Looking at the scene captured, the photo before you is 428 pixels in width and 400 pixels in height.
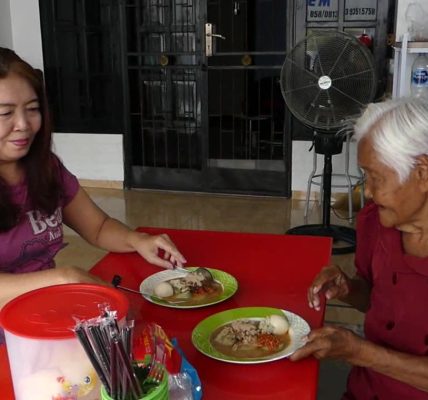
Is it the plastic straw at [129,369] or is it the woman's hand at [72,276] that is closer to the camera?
the plastic straw at [129,369]

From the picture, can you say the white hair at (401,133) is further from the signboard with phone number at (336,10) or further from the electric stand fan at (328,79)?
the signboard with phone number at (336,10)

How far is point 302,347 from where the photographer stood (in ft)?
3.41

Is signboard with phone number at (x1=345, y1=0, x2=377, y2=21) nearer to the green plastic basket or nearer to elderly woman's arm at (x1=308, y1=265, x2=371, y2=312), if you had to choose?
elderly woman's arm at (x1=308, y1=265, x2=371, y2=312)

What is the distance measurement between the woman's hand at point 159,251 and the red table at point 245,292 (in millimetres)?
29

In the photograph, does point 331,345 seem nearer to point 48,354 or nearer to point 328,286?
point 328,286

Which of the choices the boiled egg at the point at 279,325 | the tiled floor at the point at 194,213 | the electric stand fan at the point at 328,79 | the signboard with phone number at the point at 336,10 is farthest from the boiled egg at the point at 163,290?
the signboard with phone number at the point at 336,10

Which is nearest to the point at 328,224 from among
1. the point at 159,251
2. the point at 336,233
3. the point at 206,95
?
the point at 336,233

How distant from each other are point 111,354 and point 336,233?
10.7ft

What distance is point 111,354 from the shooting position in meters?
0.70

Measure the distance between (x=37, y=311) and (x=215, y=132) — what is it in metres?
4.17

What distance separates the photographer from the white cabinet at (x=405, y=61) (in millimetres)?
3324

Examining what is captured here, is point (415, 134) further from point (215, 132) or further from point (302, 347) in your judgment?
point (215, 132)

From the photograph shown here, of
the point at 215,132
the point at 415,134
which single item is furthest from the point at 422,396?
the point at 215,132

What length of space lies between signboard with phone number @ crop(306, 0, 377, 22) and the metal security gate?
0.24 m
